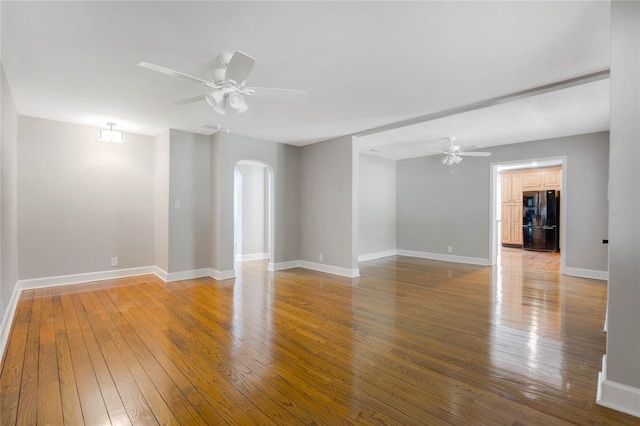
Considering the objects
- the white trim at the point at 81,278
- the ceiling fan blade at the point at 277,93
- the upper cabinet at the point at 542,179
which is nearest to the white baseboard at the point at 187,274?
the white trim at the point at 81,278

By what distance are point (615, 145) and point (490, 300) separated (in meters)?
2.68

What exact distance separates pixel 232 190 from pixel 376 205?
3662mm

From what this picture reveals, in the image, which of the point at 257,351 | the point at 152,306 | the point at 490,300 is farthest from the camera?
the point at 490,300

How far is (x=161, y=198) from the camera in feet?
16.9

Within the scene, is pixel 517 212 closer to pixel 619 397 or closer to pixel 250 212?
pixel 250 212

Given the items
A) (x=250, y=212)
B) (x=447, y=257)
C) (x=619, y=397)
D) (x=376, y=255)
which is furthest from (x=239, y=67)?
(x=447, y=257)

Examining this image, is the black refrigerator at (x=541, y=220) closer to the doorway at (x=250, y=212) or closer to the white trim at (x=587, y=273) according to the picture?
the white trim at (x=587, y=273)

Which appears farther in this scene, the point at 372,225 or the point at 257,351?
the point at 372,225

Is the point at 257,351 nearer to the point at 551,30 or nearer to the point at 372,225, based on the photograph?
the point at 551,30

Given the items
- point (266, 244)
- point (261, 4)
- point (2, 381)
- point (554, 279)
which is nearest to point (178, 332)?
point (2, 381)

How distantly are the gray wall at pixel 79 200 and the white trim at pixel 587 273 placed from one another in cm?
757

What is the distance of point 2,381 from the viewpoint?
2.05m

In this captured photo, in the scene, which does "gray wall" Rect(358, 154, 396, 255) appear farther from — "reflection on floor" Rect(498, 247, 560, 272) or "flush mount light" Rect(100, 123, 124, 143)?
"flush mount light" Rect(100, 123, 124, 143)

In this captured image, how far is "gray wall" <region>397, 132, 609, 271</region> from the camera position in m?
5.15
